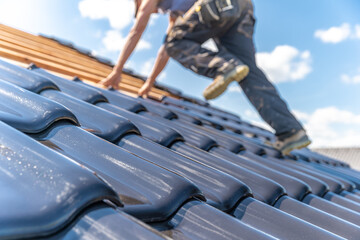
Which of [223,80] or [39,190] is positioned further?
[223,80]

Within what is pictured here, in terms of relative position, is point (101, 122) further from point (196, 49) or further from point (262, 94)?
point (262, 94)

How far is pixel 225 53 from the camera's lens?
2523 millimetres

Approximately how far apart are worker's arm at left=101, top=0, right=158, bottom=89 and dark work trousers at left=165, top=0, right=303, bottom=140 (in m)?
0.29

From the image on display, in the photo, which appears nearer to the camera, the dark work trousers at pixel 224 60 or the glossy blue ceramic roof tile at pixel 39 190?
the glossy blue ceramic roof tile at pixel 39 190

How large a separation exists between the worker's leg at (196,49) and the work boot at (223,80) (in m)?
0.04

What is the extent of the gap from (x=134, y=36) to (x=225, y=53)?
0.75 metres

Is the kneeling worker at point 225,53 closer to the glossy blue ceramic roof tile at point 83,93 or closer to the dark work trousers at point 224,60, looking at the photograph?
the dark work trousers at point 224,60

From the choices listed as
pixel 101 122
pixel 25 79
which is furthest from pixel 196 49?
pixel 101 122

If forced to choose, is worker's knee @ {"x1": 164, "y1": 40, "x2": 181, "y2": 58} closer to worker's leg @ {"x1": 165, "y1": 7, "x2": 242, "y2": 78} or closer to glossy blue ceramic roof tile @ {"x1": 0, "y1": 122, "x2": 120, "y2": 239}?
worker's leg @ {"x1": 165, "y1": 7, "x2": 242, "y2": 78}

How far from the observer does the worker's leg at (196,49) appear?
2.49m

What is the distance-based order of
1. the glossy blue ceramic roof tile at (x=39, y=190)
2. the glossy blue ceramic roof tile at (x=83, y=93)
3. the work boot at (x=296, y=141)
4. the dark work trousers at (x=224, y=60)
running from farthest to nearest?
the work boot at (x=296, y=141), the dark work trousers at (x=224, y=60), the glossy blue ceramic roof tile at (x=83, y=93), the glossy blue ceramic roof tile at (x=39, y=190)

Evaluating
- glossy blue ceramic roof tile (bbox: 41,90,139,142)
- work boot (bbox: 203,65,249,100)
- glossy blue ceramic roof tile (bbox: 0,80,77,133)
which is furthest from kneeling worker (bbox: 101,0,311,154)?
glossy blue ceramic roof tile (bbox: 0,80,77,133)

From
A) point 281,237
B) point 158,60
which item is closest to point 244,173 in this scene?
point 281,237

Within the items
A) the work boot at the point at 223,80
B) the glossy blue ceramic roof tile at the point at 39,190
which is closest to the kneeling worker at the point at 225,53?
the work boot at the point at 223,80
